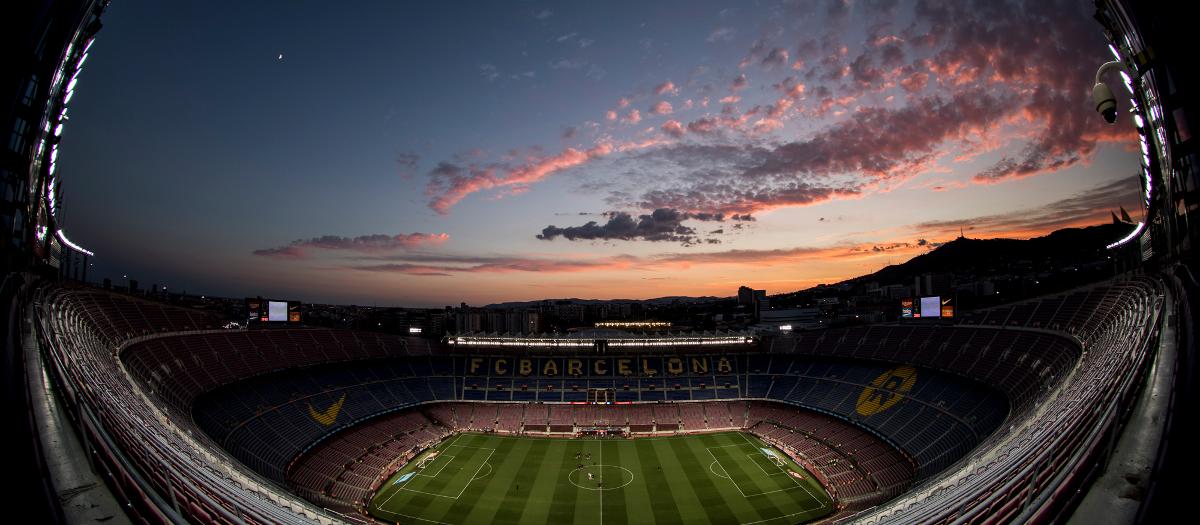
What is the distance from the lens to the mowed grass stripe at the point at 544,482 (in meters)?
35.7

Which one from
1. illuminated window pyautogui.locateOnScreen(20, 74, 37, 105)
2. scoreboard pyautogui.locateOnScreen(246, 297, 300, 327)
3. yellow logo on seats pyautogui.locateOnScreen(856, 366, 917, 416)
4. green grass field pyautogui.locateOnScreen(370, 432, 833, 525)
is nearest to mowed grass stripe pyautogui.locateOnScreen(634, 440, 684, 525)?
green grass field pyautogui.locateOnScreen(370, 432, 833, 525)

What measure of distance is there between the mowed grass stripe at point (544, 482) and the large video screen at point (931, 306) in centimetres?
4233

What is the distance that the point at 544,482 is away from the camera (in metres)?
41.0

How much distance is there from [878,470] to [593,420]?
29.9 metres

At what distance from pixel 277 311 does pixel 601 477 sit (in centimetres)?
4267

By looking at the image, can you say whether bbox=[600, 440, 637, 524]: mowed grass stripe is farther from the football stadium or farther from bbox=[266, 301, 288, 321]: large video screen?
bbox=[266, 301, 288, 321]: large video screen

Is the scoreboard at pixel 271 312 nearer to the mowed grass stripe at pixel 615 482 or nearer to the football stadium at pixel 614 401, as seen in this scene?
the football stadium at pixel 614 401

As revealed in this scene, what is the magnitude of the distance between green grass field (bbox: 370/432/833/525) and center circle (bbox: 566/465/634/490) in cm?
9

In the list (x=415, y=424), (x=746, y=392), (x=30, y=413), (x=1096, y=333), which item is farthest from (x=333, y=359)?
(x=1096, y=333)

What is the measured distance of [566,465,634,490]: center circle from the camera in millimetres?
40312

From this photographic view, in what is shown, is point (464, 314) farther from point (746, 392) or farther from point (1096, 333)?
point (1096, 333)

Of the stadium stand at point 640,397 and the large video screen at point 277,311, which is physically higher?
the large video screen at point 277,311

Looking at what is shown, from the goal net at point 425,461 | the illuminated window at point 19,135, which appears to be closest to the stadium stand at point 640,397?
the goal net at point 425,461

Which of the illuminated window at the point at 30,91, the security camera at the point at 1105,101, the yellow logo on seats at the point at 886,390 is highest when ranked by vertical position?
the illuminated window at the point at 30,91
